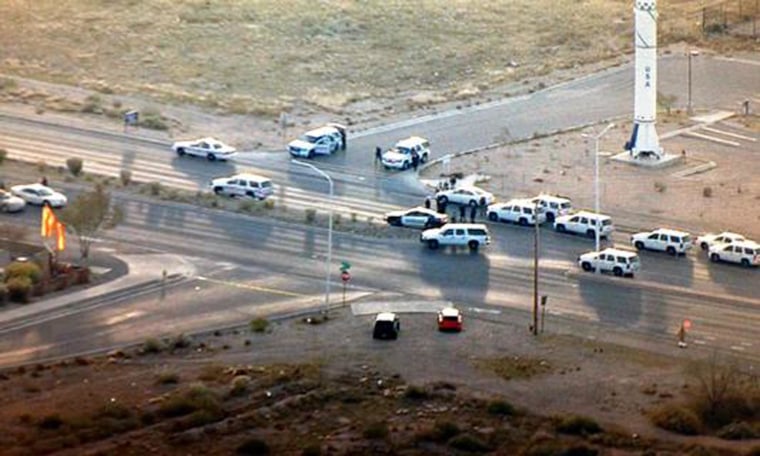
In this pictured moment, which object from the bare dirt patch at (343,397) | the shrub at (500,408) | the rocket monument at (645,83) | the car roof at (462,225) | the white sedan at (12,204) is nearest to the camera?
the bare dirt patch at (343,397)

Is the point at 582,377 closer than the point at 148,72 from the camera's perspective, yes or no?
Yes

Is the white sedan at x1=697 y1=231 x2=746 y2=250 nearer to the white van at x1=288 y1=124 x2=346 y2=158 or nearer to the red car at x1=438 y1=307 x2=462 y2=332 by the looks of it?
the red car at x1=438 y1=307 x2=462 y2=332

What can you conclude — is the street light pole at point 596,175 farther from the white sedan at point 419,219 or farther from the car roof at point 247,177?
the car roof at point 247,177

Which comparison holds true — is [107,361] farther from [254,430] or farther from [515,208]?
[515,208]

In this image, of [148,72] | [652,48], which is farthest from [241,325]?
[148,72]

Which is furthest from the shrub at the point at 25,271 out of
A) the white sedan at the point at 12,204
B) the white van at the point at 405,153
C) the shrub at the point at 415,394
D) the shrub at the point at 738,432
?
the shrub at the point at 738,432

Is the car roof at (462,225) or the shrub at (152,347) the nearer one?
the shrub at (152,347)

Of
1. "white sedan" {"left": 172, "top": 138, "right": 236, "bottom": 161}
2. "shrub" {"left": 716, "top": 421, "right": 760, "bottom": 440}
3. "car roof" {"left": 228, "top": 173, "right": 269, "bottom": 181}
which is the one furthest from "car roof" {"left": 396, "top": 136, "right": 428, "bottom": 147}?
"shrub" {"left": 716, "top": 421, "right": 760, "bottom": 440}
